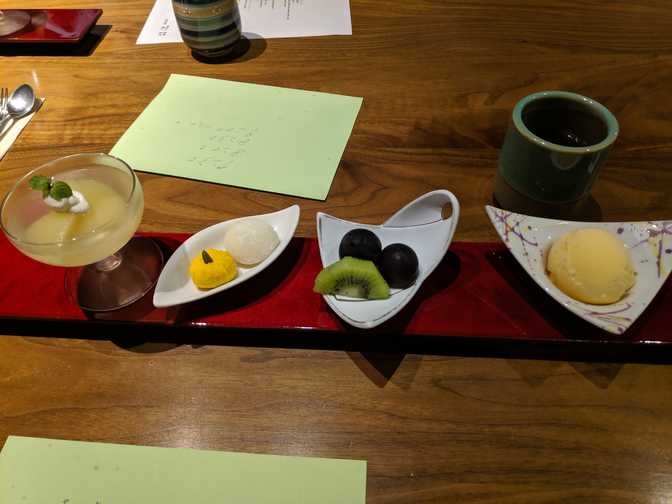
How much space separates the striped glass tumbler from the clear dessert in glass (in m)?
0.51

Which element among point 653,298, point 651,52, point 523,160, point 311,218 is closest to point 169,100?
point 311,218

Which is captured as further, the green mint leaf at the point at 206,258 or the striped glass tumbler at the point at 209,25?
the striped glass tumbler at the point at 209,25

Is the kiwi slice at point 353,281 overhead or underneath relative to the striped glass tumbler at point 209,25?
underneath

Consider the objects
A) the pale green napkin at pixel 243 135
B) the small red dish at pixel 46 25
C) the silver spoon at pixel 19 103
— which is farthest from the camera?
the small red dish at pixel 46 25

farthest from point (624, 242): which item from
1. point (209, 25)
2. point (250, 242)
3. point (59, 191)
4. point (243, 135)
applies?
point (209, 25)

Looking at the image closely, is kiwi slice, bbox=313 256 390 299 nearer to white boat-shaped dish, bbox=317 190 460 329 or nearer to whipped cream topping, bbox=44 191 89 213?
white boat-shaped dish, bbox=317 190 460 329

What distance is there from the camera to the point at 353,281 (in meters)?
0.73

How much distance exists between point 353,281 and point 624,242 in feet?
1.36

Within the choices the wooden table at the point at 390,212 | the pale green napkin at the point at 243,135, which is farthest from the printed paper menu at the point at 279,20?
the pale green napkin at the point at 243,135

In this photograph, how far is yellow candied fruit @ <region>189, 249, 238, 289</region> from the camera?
0.75m

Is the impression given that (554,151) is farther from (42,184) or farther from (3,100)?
(3,100)

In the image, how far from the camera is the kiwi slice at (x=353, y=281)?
0.73m

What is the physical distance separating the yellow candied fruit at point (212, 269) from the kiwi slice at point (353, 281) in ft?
0.44

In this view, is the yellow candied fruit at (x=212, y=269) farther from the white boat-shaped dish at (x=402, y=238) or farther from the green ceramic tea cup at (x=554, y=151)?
the green ceramic tea cup at (x=554, y=151)
